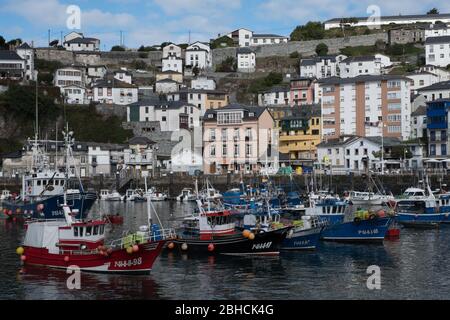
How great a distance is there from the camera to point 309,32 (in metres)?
147

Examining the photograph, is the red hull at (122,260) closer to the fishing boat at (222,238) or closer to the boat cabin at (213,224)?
the fishing boat at (222,238)

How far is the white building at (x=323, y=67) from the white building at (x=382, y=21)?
89.5 ft

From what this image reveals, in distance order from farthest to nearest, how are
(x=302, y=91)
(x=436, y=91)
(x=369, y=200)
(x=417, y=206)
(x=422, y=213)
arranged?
(x=302, y=91) < (x=436, y=91) < (x=417, y=206) < (x=369, y=200) < (x=422, y=213)

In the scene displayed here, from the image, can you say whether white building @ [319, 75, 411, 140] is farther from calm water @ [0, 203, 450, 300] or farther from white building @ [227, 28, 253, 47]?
calm water @ [0, 203, 450, 300]

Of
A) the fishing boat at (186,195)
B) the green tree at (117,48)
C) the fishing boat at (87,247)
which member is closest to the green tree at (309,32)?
the green tree at (117,48)

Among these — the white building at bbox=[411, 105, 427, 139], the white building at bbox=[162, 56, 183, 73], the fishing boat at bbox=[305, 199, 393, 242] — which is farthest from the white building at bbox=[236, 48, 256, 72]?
the fishing boat at bbox=[305, 199, 393, 242]

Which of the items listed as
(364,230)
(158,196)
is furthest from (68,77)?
(364,230)

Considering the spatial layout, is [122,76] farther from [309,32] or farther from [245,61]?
[309,32]

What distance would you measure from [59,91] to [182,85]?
68.9 feet

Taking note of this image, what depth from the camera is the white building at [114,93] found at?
380 feet

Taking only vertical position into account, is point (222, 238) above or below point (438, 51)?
below

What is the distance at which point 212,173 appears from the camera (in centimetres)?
9525

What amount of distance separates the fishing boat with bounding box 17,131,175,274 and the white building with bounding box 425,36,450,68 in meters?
93.0

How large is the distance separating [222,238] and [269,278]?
6.54m
